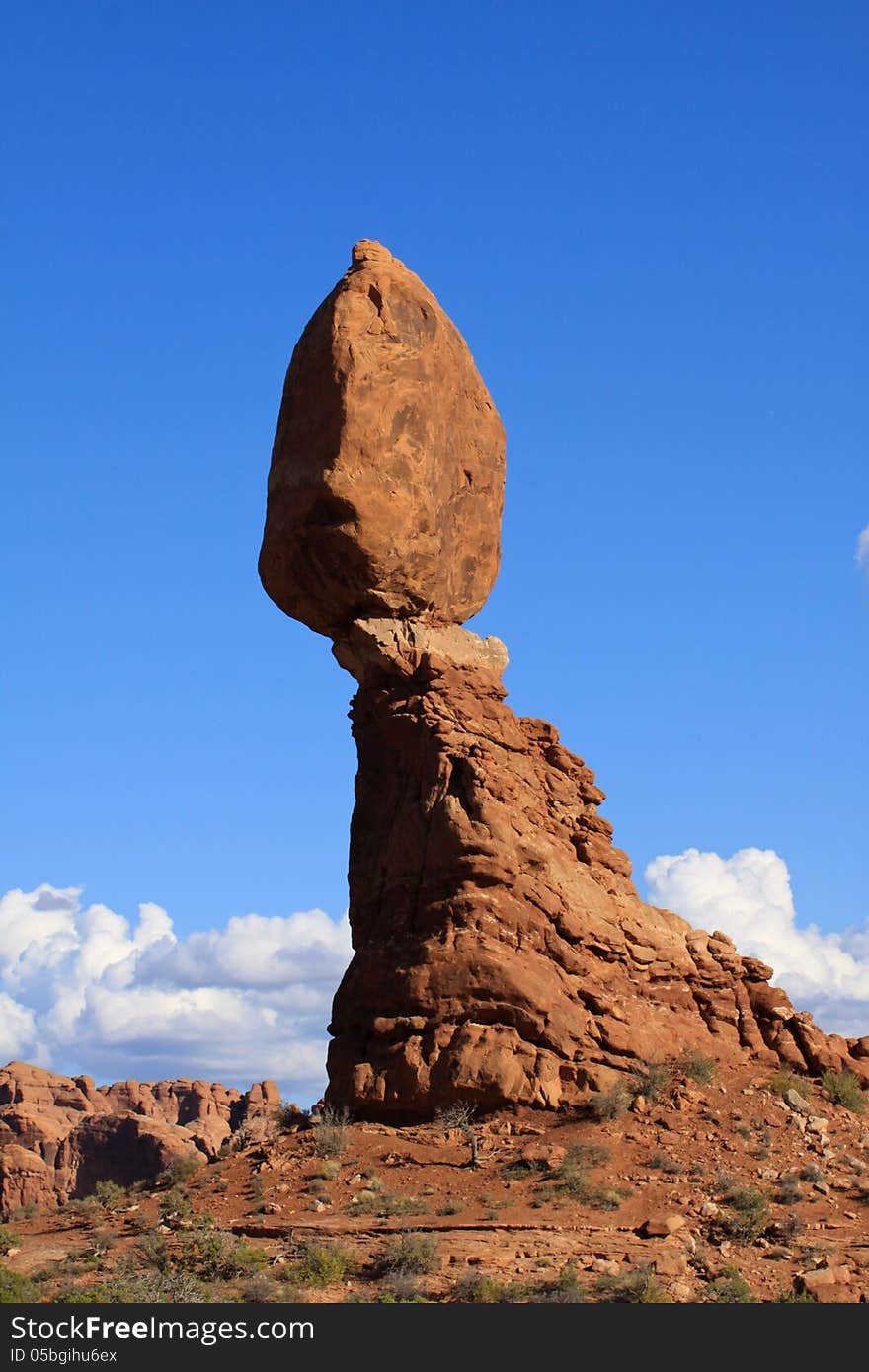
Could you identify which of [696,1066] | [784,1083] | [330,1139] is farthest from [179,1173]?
[784,1083]

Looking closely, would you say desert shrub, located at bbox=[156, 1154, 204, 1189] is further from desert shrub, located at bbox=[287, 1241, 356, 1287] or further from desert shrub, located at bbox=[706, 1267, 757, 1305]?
desert shrub, located at bbox=[706, 1267, 757, 1305]

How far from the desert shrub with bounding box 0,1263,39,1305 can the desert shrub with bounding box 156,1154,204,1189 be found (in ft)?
14.9

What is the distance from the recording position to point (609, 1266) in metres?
17.7

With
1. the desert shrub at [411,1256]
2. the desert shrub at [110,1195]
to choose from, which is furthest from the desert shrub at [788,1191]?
the desert shrub at [110,1195]

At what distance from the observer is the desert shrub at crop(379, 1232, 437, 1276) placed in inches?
682

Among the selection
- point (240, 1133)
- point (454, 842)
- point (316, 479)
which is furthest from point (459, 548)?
point (240, 1133)

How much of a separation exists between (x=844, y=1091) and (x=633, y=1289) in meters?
8.01

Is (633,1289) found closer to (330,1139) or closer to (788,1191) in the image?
(788,1191)

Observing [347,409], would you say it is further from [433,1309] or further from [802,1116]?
[433,1309]

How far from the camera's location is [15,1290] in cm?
1675

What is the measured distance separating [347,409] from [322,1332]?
14081mm

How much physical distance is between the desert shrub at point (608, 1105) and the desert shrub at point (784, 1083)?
8.75 ft

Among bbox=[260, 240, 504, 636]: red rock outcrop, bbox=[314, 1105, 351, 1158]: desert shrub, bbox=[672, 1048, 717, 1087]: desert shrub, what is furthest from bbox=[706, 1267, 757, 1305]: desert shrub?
bbox=[260, 240, 504, 636]: red rock outcrop

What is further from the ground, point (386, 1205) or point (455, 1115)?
point (455, 1115)
